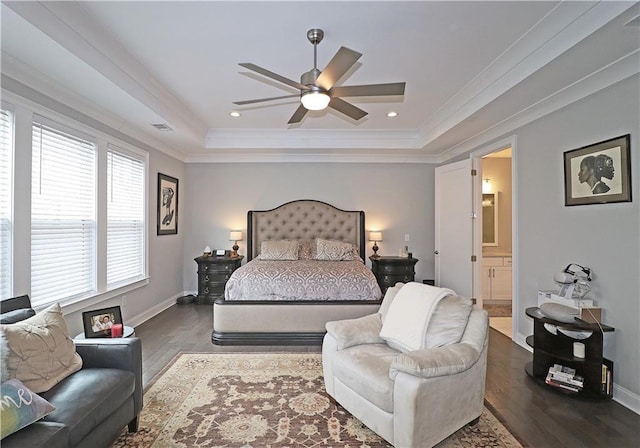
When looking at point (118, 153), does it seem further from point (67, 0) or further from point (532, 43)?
point (532, 43)

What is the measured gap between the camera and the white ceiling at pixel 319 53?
222 centimetres

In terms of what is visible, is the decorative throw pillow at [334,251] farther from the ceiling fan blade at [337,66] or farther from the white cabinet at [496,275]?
the ceiling fan blade at [337,66]

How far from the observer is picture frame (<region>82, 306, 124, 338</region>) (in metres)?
2.63

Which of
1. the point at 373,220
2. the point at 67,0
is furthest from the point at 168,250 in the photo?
the point at 67,0

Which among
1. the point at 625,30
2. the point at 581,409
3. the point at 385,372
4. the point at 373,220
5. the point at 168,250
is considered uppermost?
the point at 625,30

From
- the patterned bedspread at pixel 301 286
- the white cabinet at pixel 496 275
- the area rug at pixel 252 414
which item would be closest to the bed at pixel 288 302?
the patterned bedspread at pixel 301 286

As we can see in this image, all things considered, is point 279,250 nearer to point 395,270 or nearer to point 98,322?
point 395,270

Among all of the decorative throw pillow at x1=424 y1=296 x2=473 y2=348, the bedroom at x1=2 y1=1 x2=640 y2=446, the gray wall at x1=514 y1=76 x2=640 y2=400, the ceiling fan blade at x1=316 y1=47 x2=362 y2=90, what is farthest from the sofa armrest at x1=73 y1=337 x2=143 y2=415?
the gray wall at x1=514 y1=76 x2=640 y2=400

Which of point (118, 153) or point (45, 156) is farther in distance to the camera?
point (118, 153)

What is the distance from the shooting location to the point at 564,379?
2729mm

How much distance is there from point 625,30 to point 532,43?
571mm

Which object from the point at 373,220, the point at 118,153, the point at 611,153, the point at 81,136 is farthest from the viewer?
the point at 373,220

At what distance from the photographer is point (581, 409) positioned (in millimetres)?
2510

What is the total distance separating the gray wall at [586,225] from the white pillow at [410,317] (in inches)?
55.6
